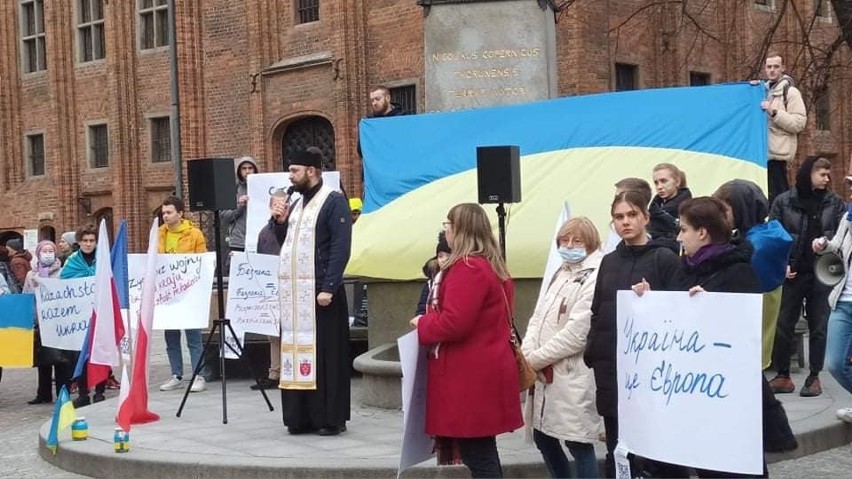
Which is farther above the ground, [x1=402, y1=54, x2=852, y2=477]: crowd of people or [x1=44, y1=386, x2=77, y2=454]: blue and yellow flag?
[x1=402, y1=54, x2=852, y2=477]: crowd of people

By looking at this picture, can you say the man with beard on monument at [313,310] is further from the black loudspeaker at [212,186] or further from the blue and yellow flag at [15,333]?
the blue and yellow flag at [15,333]

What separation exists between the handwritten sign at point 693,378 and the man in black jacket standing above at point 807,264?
15.5ft

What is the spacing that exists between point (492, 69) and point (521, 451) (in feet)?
17.5

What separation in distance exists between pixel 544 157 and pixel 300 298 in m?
3.50

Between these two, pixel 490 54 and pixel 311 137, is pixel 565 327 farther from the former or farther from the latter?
pixel 311 137

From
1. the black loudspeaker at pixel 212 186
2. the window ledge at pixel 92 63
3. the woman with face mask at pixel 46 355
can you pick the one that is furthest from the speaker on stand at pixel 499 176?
the window ledge at pixel 92 63

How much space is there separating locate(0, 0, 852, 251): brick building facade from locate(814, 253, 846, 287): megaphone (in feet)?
32.1

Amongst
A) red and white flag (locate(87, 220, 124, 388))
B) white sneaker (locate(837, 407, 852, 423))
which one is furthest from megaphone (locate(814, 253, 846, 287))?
red and white flag (locate(87, 220, 124, 388))

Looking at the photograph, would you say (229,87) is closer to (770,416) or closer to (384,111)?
(384,111)

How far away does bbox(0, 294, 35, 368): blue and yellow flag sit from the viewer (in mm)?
11727

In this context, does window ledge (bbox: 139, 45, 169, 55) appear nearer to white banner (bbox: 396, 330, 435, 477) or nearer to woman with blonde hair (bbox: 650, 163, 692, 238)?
woman with blonde hair (bbox: 650, 163, 692, 238)

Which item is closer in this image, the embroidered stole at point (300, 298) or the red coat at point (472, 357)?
the red coat at point (472, 357)

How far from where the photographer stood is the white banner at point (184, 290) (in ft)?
37.1

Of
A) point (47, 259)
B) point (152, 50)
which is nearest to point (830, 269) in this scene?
point (47, 259)
